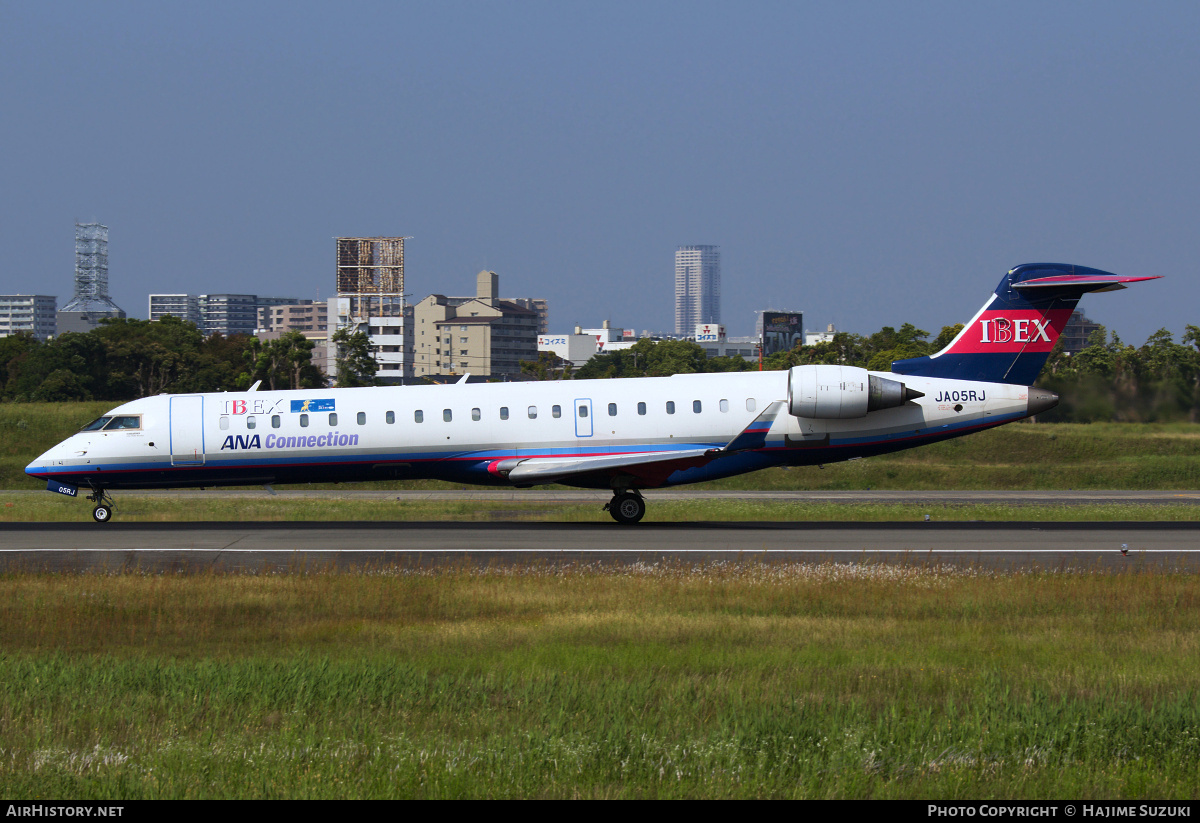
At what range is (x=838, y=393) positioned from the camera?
24.2 m

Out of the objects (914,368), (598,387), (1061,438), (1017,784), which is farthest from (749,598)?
(1061,438)

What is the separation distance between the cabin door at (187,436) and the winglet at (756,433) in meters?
12.0

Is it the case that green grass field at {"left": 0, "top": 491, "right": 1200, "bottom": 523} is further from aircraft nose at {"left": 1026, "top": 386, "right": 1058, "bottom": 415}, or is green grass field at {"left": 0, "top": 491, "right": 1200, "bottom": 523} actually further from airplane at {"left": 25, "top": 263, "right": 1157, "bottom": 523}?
aircraft nose at {"left": 1026, "top": 386, "right": 1058, "bottom": 415}

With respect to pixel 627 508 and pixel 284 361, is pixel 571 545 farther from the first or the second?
pixel 284 361

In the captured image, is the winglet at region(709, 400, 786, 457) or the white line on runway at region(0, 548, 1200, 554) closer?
the white line on runway at region(0, 548, 1200, 554)

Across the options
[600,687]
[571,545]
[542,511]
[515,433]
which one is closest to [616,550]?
[571,545]

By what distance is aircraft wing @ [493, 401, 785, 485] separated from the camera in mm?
24219

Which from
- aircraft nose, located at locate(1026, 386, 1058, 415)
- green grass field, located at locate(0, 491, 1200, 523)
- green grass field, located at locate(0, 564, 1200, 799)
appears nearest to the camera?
green grass field, located at locate(0, 564, 1200, 799)

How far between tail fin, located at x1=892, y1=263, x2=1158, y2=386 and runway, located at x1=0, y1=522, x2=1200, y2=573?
12.4ft

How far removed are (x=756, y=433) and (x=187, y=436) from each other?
1341 cm

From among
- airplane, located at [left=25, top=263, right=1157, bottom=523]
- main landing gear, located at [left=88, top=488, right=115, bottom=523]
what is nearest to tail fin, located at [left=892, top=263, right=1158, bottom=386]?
airplane, located at [left=25, top=263, right=1157, bottom=523]

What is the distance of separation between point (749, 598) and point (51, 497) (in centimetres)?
3201

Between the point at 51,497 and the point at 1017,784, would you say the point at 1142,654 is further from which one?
the point at 51,497

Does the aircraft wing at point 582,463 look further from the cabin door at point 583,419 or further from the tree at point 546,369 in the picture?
the tree at point 546,369
